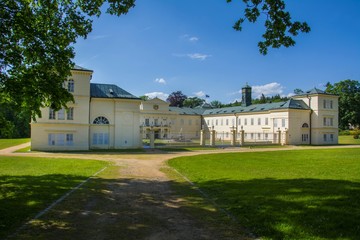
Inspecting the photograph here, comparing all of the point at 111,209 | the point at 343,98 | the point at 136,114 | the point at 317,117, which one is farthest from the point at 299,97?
the point at 111,209

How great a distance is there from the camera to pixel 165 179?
15016mm

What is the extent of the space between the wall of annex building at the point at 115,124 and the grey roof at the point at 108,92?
580mm

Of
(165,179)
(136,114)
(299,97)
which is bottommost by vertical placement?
(165,179)

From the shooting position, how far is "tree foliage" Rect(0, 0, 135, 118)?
10828mm

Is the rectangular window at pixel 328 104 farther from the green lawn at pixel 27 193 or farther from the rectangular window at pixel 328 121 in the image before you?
the green lawn at pixel 27 193

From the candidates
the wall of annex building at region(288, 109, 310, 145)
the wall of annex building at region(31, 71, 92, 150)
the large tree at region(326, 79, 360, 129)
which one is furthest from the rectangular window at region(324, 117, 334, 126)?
the wall of annex building at region(31, 71, 92, 150)

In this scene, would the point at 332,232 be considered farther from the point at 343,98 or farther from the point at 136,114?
the point at 343,98

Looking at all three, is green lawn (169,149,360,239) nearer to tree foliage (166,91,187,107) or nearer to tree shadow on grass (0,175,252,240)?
tree shadow on grass (0,175,252,240)

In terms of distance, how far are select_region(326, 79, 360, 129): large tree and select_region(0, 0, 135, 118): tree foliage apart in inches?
2805

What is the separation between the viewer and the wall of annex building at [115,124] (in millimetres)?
36062

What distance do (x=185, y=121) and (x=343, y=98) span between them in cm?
3542

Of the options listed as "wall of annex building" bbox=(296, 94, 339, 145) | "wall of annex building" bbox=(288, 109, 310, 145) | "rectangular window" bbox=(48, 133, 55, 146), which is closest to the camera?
"rectangular window" bbox=(48, 133, 55, 146)

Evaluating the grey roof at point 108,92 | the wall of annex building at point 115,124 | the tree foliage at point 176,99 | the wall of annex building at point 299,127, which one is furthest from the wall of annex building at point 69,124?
the tree foliage at point 176,99

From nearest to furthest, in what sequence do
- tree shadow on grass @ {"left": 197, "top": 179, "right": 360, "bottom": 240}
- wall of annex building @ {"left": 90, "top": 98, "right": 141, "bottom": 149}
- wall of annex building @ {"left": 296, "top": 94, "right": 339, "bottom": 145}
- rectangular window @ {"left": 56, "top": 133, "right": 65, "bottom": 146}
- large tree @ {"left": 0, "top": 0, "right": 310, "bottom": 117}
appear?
tree shadow on grass @ {"left": 197, "top": 179, "right": 360, "bottom": 240} → large tree @ {"left": 0, "top": 0, "right": 310, "bottom": 117} → rectangular window @ {"left": 56, "top": 133, "right": 65, "bottom": 146} → wall of annex building @ {"left": 90, "top": 98, "right": 141, "bottom": 149} → wall of annex building @ {"left": 296, "top": 94, "right": 339, "bottom": 145}
